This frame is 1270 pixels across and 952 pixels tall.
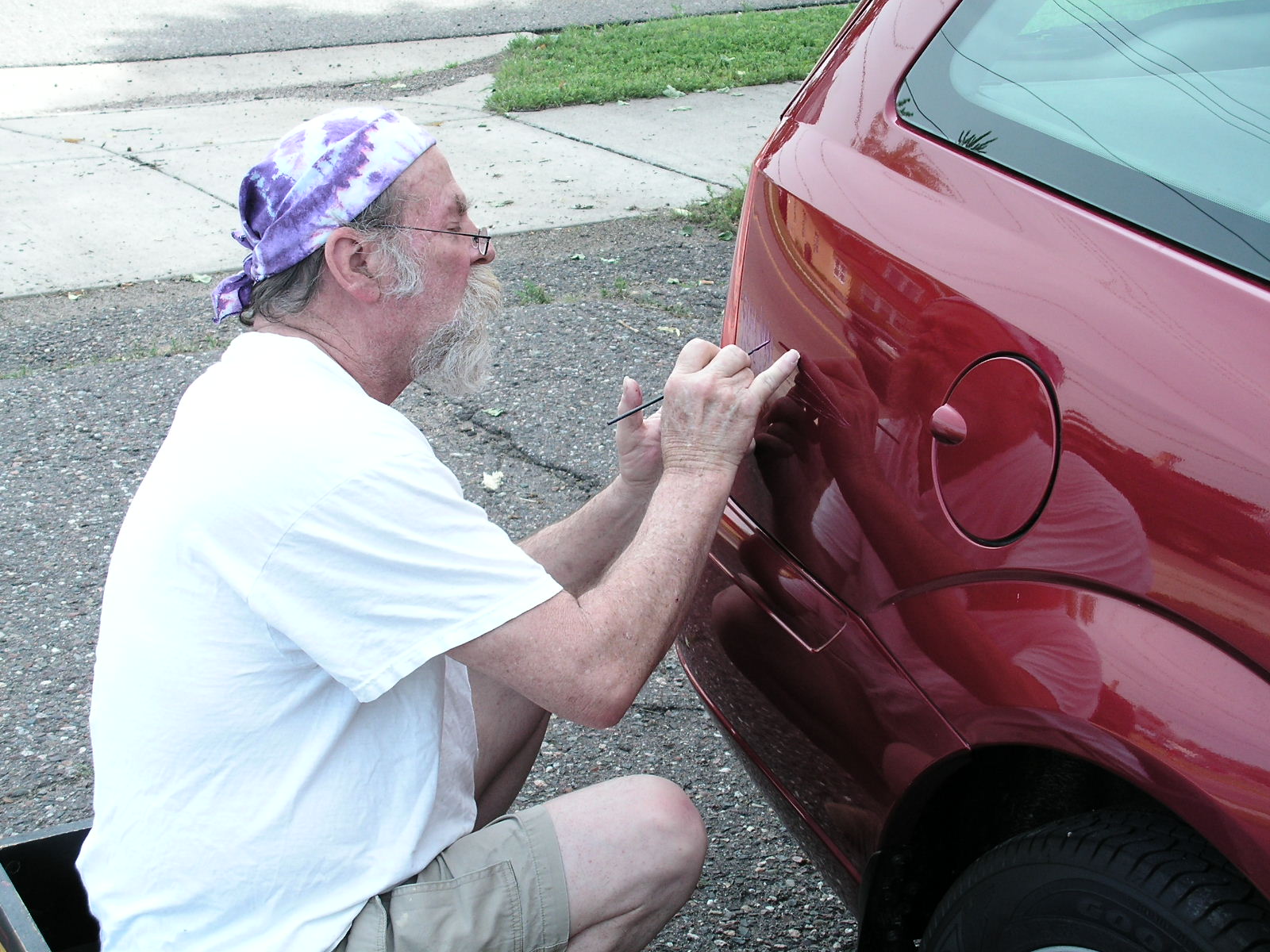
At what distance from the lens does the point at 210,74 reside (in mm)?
8383

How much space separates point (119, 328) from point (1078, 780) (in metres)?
4.15

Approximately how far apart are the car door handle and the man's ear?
2.67 feet

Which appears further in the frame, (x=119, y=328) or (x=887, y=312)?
(x=119, y=328)

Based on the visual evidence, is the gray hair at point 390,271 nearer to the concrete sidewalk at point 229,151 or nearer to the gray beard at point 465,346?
the gray beard at point 465,346

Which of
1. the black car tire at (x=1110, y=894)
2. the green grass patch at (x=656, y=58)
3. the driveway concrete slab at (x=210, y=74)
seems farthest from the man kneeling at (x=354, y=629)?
the driveway concrete slab at (x=210, y=74)

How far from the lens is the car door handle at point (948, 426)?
4.82 feet

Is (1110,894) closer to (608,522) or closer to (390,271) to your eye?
A: (608,522)

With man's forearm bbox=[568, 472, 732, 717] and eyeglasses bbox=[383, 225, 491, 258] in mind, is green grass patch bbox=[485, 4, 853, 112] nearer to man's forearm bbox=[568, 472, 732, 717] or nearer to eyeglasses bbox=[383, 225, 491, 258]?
eyeglasses bbox=[383, 225, 491, 258]

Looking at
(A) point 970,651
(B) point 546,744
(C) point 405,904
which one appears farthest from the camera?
(B) point 546,744

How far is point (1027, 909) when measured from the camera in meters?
1.42

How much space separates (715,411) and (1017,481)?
501 mm

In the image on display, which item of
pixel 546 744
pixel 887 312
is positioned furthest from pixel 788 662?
pixel 546 744

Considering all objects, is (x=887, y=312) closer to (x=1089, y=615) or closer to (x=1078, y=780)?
(x=1089, y=615)

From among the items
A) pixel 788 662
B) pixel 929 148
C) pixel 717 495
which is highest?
pixel 929 148
